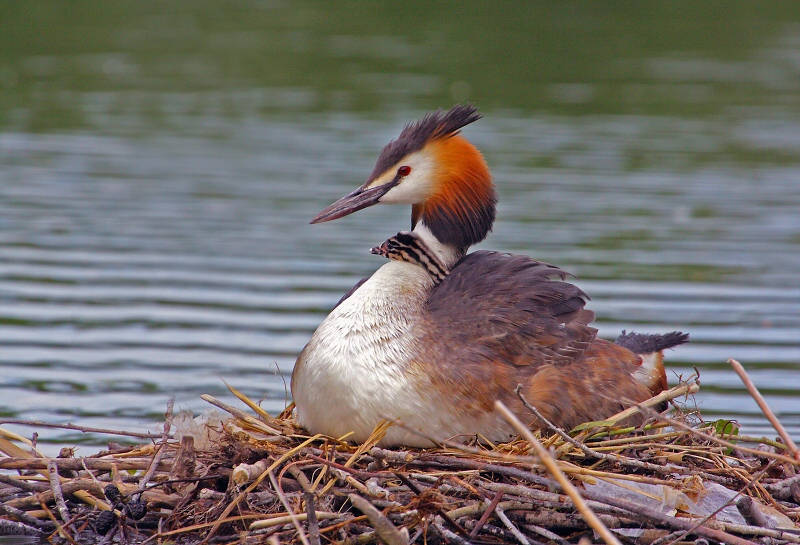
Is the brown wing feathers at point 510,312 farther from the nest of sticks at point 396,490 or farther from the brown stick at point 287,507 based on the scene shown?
the brown stick at point 287,507

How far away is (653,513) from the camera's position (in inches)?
200

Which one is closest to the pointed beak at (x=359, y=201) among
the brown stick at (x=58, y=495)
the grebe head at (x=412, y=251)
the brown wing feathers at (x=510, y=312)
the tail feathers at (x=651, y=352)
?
the grebe head at (x=412, y=251)

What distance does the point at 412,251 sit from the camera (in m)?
6.43

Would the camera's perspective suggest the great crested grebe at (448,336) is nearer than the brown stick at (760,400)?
No

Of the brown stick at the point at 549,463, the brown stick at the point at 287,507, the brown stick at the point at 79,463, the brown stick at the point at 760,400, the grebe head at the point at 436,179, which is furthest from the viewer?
the grebe head at the point at 436,179

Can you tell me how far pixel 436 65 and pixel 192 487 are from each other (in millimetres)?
17997

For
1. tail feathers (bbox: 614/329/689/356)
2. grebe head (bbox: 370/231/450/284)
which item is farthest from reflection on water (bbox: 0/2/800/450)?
grebe head (bbox: 370/231/450/284)

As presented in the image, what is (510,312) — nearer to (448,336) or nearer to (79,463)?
(448,336)

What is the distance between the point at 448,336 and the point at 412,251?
566mm

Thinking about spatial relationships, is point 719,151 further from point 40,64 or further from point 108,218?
point 40,64

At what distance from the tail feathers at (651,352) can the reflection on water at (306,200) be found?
4.28ft

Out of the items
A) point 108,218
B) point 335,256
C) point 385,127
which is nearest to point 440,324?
point 335,256

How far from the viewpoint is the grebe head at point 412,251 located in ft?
21.1

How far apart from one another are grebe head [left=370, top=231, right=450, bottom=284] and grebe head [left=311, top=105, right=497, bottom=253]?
0.39ft
